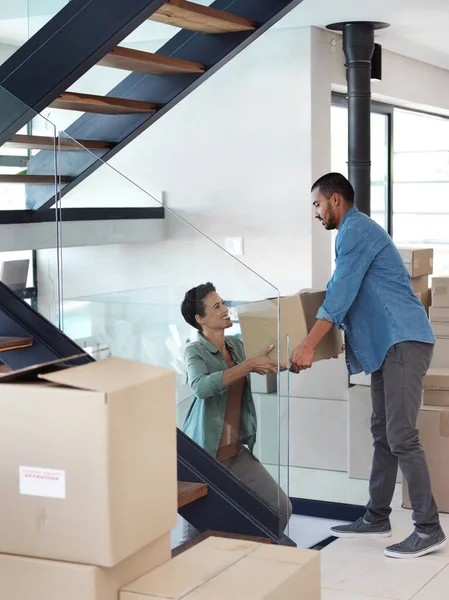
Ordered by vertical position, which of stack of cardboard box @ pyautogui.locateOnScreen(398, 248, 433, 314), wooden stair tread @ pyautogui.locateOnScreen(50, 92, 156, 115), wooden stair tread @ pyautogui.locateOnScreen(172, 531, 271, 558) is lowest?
wooden stair tread @ pyautogui.locateOnScreen(172, 531, 271, 558)

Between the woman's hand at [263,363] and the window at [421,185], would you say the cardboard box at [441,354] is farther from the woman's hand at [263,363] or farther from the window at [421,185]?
the window at [421,185]

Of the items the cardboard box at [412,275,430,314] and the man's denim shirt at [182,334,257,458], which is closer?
the man's denim shirt at [182,334,257,458]

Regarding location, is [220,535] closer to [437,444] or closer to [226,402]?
[226,402]

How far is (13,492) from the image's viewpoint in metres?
1.63

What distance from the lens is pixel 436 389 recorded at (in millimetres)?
4273

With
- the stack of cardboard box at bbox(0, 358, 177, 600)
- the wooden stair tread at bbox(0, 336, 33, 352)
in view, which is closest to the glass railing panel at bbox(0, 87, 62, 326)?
the wooden stair tread at bbox(0, 336, 33, 352)

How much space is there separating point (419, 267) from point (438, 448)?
99 centimetres

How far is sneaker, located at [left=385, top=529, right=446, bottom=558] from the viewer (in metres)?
3.62

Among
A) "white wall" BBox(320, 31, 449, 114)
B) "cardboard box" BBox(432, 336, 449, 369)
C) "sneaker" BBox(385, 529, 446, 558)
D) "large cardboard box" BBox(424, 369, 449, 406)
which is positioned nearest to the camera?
"sneaker" BBox(385, 529, 446, 558)

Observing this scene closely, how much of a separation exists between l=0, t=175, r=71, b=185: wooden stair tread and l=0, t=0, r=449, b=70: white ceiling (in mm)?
1270

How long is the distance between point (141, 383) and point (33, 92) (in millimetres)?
2422

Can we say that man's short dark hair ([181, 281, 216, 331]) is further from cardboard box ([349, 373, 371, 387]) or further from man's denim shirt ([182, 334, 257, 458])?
cardboard box ([349, 373, 371, 387])

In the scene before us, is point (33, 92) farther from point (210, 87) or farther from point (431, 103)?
point (431, 103)

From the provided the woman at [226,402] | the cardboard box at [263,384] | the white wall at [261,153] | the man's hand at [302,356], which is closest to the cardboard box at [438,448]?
the man's hand at [302,356]
